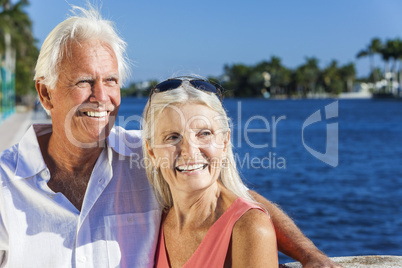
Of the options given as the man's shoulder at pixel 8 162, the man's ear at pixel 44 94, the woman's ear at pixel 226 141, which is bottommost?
the man's shoulder at pixel 8 162

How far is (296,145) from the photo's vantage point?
104 feet

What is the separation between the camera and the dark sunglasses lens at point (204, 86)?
2240 mm

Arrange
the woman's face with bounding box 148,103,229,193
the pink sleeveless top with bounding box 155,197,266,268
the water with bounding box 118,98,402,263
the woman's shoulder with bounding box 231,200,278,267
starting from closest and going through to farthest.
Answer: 1. the woman's shoulder with bounding box 231,200,278,267
2. the pink sleeveless top with bounding box 155,197,266,268
3. the woman's face with bounding box 148,103,229,193
4. the water with bounding box 118,98,402,263

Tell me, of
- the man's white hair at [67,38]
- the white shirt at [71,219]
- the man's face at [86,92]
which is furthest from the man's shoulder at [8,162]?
the man's white hair at [67,38]

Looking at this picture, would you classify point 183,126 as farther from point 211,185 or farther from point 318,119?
point 318,119

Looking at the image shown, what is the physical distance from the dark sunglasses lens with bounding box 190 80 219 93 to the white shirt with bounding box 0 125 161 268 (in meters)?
0.60

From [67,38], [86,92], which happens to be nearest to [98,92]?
[86,92]

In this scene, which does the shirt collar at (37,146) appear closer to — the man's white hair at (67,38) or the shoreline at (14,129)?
the man's white hair at (67,38)

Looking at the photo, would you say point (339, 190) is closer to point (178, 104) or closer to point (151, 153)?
point (151, 153)

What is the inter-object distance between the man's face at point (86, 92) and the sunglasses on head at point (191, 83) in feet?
1.17

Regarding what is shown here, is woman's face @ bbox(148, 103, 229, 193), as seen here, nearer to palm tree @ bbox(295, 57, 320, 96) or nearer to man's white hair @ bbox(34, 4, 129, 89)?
man's white hair @ bbox(34, 4, 129, 89)

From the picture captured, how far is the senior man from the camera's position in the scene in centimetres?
228

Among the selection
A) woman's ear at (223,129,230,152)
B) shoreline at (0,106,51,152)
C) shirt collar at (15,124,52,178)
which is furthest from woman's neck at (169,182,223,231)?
shoreline at (0,106,51,152)

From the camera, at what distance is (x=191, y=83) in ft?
7.43
